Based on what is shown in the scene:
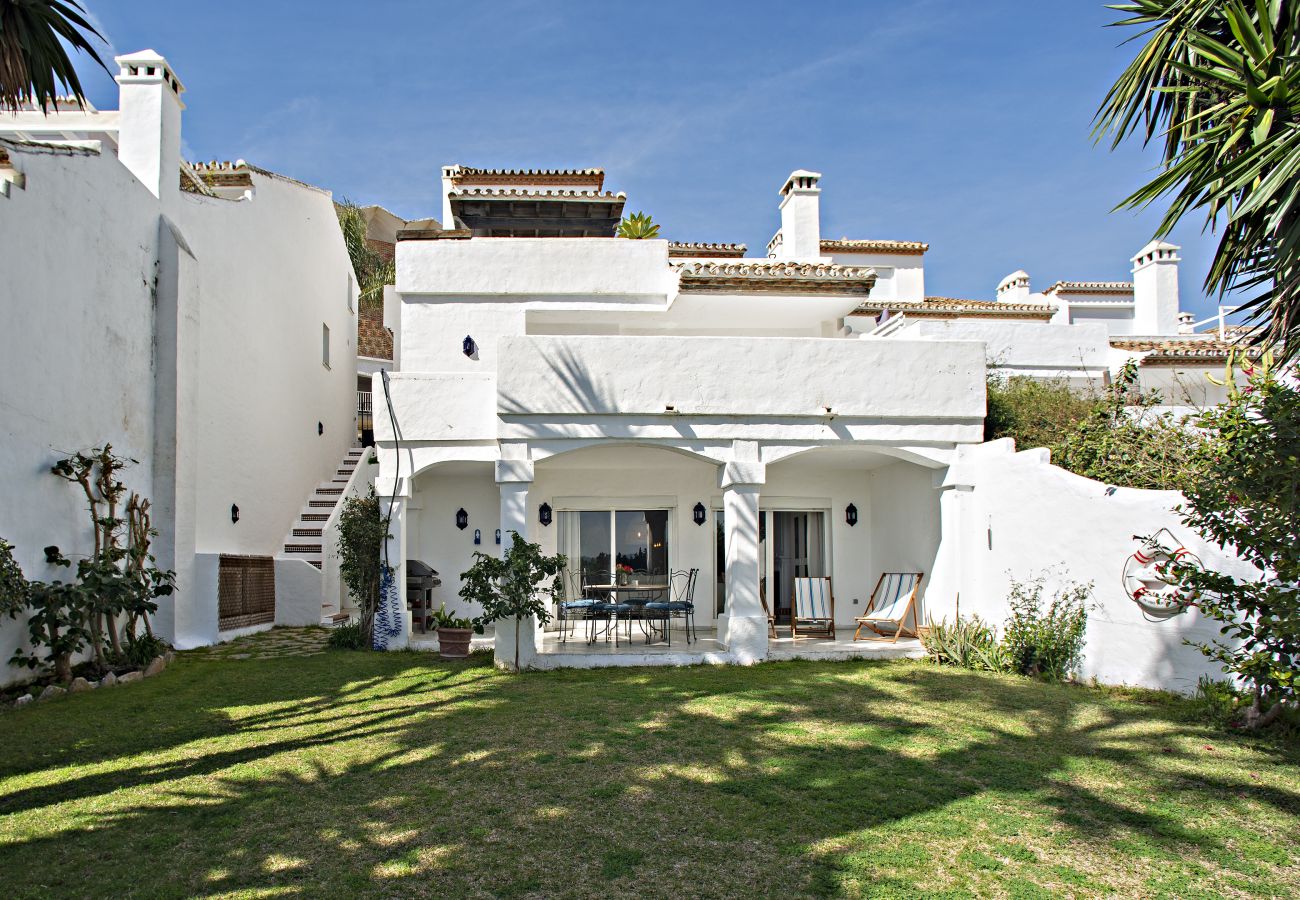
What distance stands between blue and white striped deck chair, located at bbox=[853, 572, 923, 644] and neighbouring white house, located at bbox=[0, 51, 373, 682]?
36.9 ft

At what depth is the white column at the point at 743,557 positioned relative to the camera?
13547 millimetres

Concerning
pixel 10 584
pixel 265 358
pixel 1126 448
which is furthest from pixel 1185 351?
pixel 10 584

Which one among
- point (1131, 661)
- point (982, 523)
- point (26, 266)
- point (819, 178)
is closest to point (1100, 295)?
point (819, 178)

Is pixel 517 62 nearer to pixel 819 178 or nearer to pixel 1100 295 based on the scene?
pixel 819 178

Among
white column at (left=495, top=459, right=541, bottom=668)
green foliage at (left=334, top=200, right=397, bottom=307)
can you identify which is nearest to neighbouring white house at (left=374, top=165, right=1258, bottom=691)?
white column at (left=495, top=459, right=541, bottom=668)

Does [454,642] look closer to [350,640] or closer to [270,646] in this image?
[350,640]

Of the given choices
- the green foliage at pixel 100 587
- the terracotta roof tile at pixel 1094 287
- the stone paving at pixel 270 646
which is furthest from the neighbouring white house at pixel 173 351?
the terracotta roof tile at pixel 1094 287

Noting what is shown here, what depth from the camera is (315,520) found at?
22375mm

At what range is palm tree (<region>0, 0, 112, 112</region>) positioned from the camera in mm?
8125

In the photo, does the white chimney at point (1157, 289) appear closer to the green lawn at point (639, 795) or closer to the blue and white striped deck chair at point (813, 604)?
the blue and white striped deck chair at point (813, 604)

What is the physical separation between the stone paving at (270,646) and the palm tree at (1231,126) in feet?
43.7

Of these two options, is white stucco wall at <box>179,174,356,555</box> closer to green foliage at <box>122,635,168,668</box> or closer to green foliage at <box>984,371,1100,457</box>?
green foliage at <box>122,635,168,668</box>

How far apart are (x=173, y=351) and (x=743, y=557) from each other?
982cm

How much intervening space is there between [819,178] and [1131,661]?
15.1 m
